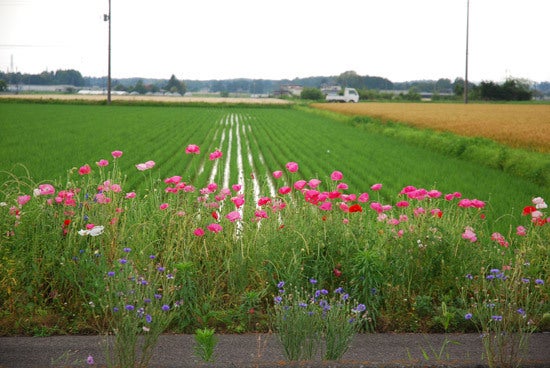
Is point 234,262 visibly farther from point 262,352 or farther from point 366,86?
point 366,86

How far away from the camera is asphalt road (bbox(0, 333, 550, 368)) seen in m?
3.69

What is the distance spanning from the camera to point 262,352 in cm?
409

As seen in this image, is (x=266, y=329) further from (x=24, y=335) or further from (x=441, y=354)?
(x=24, y=335)

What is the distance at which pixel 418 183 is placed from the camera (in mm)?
14398

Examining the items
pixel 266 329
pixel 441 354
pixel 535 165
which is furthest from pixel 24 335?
pixel 535 165

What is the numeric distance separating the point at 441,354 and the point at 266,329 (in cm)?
127

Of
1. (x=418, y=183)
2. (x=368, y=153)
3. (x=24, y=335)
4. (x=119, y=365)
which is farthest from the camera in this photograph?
(x=368, y=153)

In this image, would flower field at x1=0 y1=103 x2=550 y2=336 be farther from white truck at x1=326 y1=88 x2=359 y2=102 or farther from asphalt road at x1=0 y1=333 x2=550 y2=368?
white truck at x1=326 y1=88 x2=359 y2=102

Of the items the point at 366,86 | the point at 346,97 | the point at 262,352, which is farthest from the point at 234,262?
the point at 366,86

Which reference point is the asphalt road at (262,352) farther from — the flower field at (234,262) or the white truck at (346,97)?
the white truck at (346,97)

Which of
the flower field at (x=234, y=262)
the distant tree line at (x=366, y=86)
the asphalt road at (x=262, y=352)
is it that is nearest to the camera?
the asphalt road at (x=262, y=352)

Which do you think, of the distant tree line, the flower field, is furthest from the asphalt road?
the distant tree line

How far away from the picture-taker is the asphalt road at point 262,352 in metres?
3.69

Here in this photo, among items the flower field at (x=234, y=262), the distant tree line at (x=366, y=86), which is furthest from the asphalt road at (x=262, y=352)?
the distant tree line at (x=366, y=86)
